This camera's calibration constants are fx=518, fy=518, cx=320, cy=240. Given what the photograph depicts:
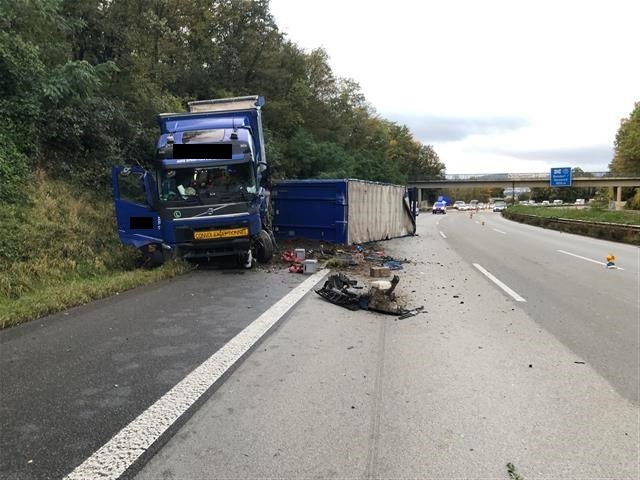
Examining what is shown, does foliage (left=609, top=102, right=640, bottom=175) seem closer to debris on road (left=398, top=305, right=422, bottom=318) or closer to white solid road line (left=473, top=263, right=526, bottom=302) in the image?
white solid road line (left=473, top=263, right=526, bottom=302)

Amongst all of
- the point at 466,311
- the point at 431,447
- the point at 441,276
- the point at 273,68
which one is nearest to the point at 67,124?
the point at 441,276

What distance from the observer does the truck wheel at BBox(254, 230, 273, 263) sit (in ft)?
41.0

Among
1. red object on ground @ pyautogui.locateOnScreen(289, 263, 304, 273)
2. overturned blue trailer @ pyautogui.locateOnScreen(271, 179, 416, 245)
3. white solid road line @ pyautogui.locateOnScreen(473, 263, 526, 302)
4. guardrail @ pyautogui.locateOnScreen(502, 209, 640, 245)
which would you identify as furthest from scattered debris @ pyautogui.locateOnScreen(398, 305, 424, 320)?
guardrail @ pyautogui.locateOnScreen(502, 209, 640, 245)

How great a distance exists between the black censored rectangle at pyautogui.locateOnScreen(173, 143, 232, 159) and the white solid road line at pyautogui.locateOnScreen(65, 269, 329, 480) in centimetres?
606

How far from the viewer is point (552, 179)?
52.3m

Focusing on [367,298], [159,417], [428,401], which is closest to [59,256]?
[367,298]

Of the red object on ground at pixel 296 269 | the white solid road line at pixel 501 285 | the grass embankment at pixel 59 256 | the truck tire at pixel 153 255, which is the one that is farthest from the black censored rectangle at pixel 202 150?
the white solid road line at pixel 501 285

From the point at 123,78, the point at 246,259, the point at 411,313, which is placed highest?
the point at 123,78

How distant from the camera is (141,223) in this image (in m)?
11.4

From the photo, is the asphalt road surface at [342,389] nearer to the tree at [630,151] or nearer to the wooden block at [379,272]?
the wooden block at [379,272]

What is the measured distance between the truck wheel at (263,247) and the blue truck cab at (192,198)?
65 centimetres

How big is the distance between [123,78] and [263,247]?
12.8 meters

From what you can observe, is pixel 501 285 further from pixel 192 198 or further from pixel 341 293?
pixel 192 198

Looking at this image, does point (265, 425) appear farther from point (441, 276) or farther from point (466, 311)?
point (441, 276)
